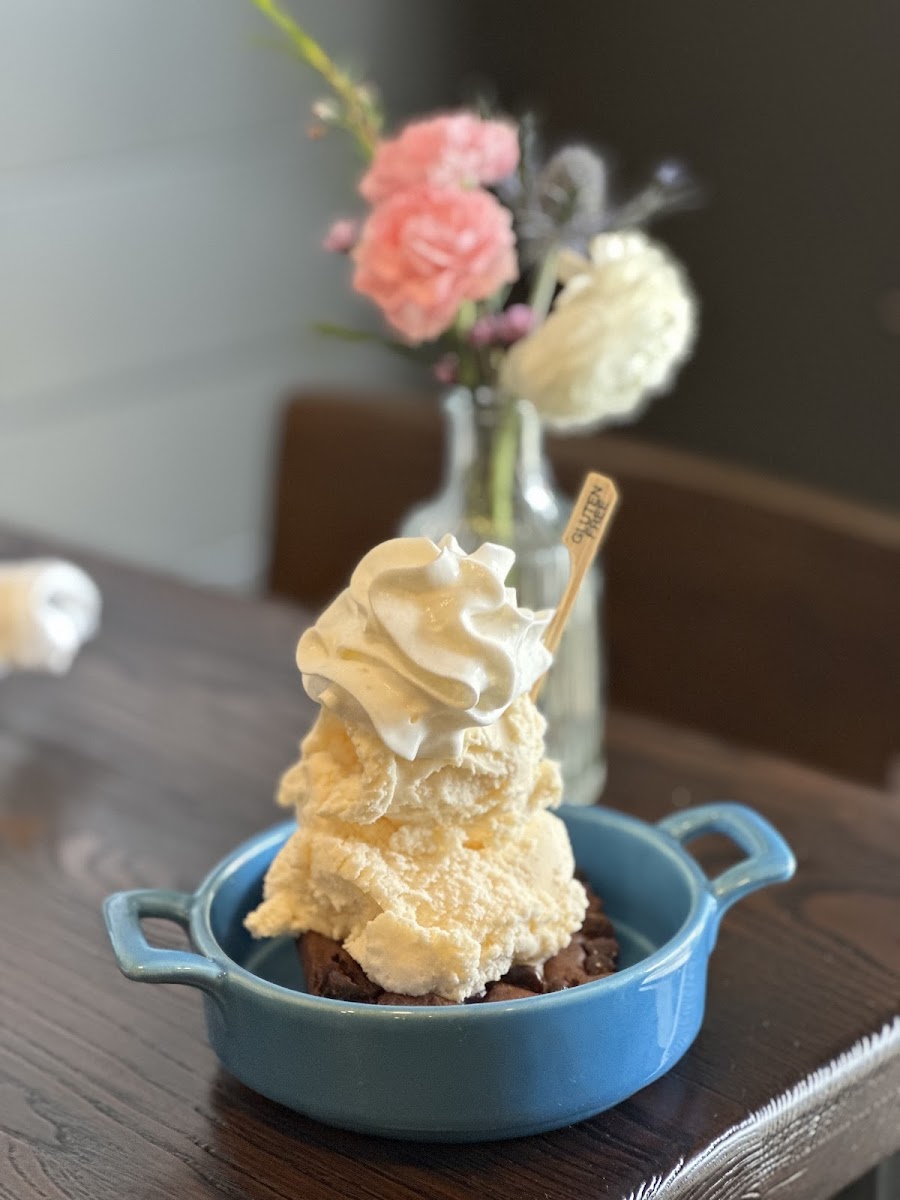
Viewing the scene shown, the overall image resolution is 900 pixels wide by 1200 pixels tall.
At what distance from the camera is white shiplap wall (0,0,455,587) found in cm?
245

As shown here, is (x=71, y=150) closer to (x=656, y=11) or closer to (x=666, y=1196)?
(x=656, y=11)

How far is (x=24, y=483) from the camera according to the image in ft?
8.38

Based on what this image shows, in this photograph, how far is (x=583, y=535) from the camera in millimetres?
768

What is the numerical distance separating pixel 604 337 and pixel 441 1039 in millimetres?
403

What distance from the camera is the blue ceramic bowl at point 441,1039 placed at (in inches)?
24.8

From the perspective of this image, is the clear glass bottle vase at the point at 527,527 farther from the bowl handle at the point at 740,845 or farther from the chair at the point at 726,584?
the chair at the point at 726,584

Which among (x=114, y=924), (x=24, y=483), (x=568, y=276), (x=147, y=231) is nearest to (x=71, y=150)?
(x=147, y=231)

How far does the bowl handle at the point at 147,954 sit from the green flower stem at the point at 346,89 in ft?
1.46

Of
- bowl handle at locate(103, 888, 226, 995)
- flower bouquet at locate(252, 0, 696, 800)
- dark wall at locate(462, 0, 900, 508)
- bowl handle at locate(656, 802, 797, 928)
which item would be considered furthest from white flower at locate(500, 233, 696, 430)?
dark wall at locate(462, 0, 900, 508)

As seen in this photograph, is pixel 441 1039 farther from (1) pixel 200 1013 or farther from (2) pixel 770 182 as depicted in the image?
(2) pixel 770 182

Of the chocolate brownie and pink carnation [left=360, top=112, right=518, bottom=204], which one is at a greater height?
pink carnation [left=360, top=112, right=518, bottom=204]

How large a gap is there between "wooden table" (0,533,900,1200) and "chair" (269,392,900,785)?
9.8 inches

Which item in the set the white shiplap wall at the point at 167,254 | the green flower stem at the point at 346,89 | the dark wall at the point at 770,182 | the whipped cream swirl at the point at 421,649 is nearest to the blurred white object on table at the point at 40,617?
the green flower stem at the point at 346,89

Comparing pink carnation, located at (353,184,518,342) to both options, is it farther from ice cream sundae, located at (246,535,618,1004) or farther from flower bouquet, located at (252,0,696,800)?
ice cream sundae, located at (246,535,618,1004)
